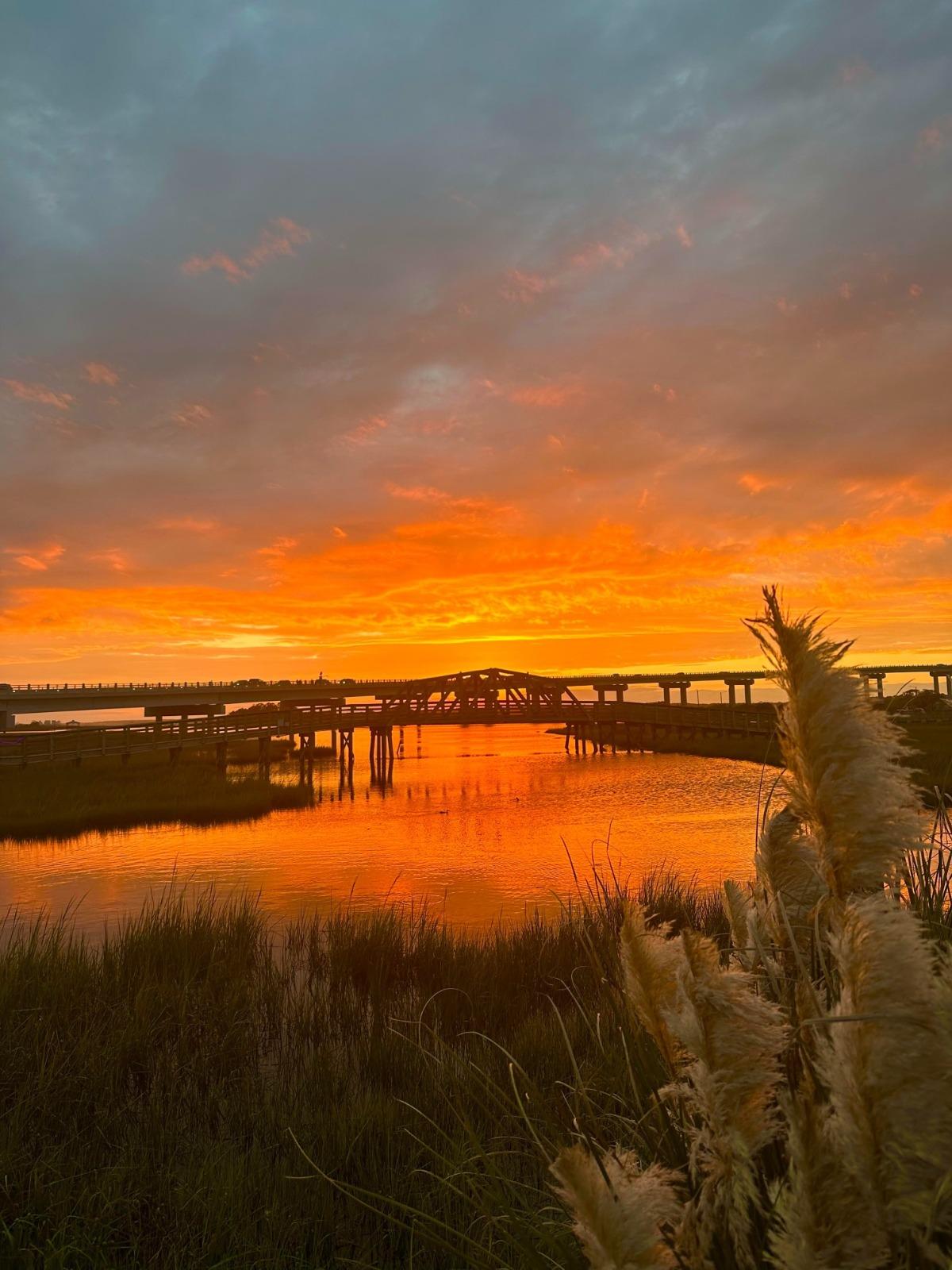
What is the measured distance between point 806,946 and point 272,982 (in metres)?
8.06

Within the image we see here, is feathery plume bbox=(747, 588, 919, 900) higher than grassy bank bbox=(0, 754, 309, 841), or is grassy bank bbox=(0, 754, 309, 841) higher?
feathery plume bbox=(747, 588, 919, 900)

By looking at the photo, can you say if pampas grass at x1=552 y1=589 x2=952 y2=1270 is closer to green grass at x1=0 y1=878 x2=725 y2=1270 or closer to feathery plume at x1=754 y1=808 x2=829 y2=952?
feathery plume at x1=754 y1=808 x2=829 y2=952

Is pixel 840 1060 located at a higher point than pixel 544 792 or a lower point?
higher

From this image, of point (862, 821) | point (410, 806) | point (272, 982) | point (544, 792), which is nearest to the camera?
point (862, 821)

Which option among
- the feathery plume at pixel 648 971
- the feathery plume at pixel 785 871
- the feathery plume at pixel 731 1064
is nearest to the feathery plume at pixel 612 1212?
the feathery plume at pixel 731 1064

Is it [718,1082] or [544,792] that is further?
[544,792]

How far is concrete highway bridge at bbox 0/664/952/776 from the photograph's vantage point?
3997 cm

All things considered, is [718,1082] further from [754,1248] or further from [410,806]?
[410,806]

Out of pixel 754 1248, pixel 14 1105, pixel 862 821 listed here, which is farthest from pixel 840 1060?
pixel 14 1105

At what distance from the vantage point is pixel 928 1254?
1.05m

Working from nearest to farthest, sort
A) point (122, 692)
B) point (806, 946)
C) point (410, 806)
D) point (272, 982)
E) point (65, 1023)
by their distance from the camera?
point (806, 946)
point (65, 1023)
point (272, 982)
point (410, 806)
point (122, 692)

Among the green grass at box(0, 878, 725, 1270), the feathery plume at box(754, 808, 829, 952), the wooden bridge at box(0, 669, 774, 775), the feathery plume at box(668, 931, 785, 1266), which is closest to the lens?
the feathery plume at box(668, 931, 785, 1266)

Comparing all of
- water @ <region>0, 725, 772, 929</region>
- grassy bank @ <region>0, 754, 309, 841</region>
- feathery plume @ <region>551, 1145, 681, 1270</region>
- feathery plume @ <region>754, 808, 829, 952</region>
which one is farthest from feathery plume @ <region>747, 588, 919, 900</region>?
grassy bank @ <region>0, 754, 309, 841</region>

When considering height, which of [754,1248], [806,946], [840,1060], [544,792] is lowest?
[544,792]
